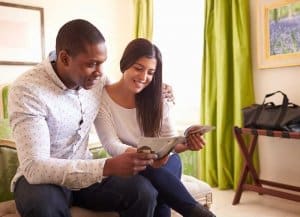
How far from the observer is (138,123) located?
1739mm

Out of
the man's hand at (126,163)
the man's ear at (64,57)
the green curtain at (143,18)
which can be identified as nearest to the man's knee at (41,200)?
the man's hand at (126,163)

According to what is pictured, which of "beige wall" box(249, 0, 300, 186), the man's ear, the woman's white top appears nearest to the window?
"beige wall" box(249, 0, 300, 186)

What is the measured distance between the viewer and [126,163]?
1213 mm

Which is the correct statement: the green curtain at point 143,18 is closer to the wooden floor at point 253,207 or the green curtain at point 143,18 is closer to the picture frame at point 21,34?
the picture frame at point 21,34

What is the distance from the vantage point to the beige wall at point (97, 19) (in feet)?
12.1

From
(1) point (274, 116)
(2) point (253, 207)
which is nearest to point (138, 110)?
(1) point (274, 116)

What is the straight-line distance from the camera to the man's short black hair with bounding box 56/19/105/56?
131 cm

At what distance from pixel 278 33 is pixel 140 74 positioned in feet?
5.23

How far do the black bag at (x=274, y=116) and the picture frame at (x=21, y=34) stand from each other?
2.10m

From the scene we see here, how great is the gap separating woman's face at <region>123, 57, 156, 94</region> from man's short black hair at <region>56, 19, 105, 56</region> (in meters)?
0.41

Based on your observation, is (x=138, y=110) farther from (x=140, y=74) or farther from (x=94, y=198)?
(x=94, y=198)

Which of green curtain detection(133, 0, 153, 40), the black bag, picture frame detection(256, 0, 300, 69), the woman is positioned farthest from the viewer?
green curtain detection(133, 0, 153, 40)

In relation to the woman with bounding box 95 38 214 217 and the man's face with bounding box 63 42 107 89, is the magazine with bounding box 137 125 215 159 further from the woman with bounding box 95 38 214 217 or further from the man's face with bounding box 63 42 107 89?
the man's face with bounding box 63 42 107 89

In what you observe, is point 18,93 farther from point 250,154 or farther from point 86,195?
point 250,154
